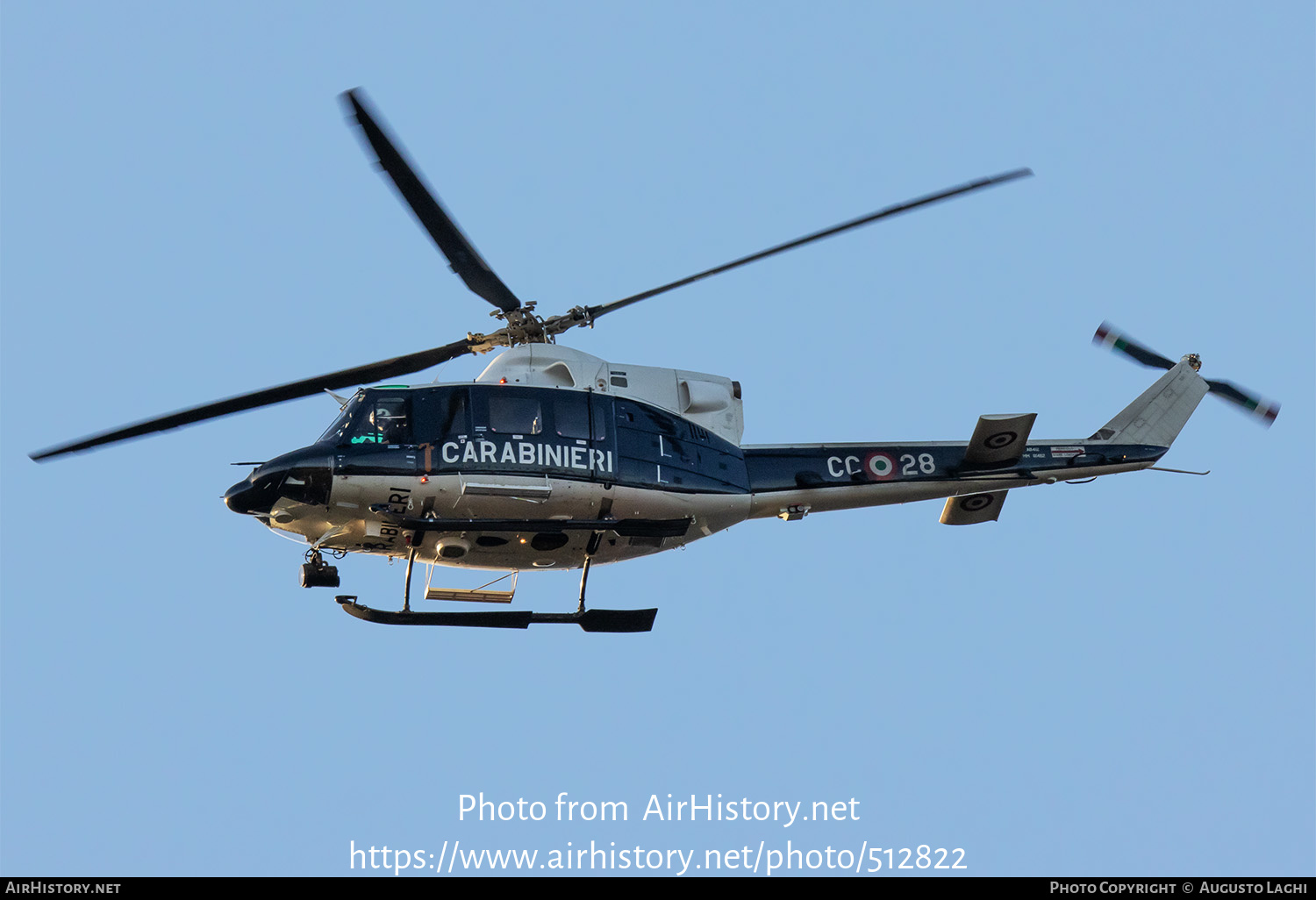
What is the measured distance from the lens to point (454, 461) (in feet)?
52.9

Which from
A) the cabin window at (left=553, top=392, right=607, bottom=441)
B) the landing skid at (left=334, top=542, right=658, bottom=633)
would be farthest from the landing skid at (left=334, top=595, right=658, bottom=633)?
the cabin window at (left=553, top=392, right=607, bottom=441)

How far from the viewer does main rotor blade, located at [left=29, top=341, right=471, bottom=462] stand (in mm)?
16234

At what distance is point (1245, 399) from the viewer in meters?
20.9

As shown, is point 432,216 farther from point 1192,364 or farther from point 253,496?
point 1192,364

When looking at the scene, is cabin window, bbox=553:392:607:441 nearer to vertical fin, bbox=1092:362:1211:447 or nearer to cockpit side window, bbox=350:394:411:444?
cockpit side window, bbox=350:394:411:444

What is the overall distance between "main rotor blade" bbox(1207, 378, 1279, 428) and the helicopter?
3.98 m

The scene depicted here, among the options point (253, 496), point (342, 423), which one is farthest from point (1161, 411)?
point (253, 496)

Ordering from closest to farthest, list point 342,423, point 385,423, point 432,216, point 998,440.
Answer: point 432,216 < point 385,423 < point 342,423 < point 998,440

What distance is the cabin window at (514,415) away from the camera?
1644 cm

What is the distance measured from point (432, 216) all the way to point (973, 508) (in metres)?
8.30

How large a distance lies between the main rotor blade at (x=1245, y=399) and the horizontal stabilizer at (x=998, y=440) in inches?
152

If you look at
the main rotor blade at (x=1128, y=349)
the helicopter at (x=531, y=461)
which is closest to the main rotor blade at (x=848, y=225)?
the helicopter at (x=531, y=461)
